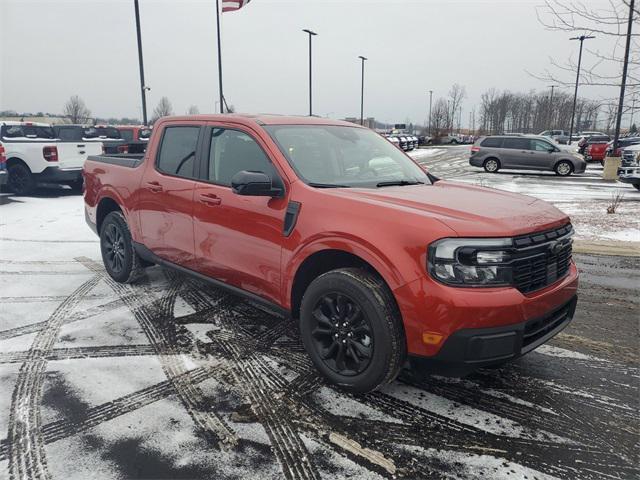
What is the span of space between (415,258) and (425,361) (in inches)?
24.4

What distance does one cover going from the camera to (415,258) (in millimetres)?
2773

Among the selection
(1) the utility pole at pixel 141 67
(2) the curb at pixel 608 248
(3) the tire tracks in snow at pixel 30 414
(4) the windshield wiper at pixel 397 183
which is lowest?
(3) the tire tracks in snow at pixel 30 414

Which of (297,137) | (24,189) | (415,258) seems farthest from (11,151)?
(415,258)

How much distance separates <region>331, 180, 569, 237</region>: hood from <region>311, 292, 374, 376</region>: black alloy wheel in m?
0.72

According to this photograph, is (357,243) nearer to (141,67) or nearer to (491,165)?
(141,67)

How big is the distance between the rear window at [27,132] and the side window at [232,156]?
35.5 ft

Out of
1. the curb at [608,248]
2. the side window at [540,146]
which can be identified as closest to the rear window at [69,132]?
the curb at [608,248]

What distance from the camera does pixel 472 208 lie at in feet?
10.2

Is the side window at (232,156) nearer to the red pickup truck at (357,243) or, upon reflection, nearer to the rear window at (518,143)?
the red pickup truck at (357,243)

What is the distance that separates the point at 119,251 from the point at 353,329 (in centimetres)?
351

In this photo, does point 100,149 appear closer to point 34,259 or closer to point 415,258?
point 34,259

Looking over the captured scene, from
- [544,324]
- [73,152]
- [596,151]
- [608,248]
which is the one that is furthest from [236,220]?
[596,151]

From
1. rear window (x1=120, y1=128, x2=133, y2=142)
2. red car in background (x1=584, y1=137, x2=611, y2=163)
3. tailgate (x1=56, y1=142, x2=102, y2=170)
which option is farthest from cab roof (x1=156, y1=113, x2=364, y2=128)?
red car in background (x1=584, y1=137, x2=611, y2=163)

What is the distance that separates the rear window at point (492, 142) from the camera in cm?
2198
